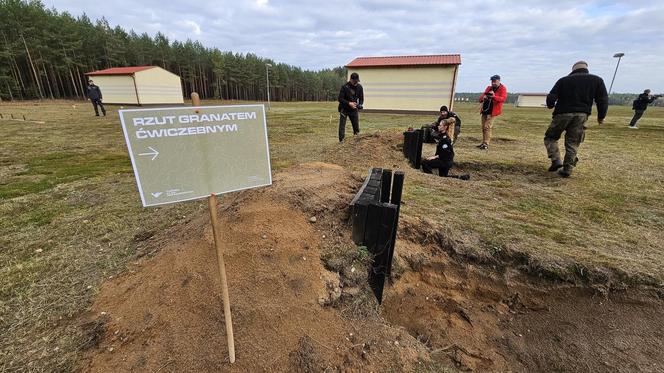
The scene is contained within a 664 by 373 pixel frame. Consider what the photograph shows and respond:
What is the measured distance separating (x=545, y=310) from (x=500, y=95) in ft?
23.4

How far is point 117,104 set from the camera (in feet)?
108

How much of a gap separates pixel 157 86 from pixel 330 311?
125 ft

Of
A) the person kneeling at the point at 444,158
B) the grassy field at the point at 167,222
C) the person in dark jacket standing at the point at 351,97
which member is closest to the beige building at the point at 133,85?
the grassy field at the point at 167,222

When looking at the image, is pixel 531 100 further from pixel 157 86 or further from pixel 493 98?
pixel 493 98

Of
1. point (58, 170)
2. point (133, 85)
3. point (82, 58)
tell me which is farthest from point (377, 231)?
point (82, 58)

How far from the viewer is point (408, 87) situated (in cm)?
2308

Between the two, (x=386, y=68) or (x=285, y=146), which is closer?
(x=285, y=146)

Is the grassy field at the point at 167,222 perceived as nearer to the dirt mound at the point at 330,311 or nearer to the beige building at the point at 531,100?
the dirt mound at the point at 330,311

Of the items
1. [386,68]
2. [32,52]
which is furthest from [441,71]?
[32,52]

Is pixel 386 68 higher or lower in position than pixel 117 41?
lower

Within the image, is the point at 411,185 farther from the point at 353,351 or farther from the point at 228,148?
the point at 228,148

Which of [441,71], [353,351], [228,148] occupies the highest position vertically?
[441,71]

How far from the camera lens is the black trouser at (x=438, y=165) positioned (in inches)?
249

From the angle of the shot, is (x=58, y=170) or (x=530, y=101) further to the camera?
(x=530, y=101)
